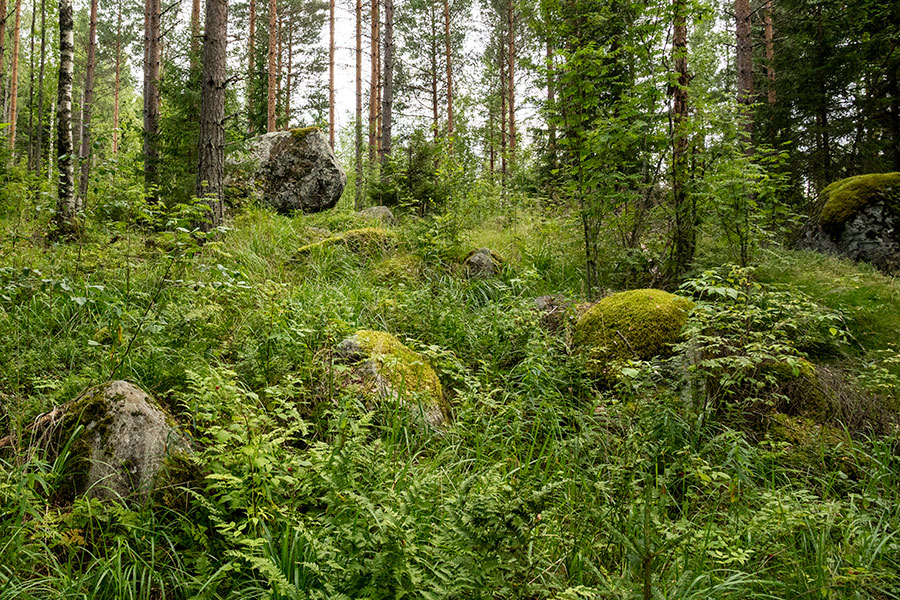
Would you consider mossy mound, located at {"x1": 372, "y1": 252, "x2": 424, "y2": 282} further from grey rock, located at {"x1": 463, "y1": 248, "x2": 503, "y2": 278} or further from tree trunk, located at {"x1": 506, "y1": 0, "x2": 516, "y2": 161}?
tree trunk, located at {"x1": 506, "y1": 0, "x2": 516, "y2": 161}

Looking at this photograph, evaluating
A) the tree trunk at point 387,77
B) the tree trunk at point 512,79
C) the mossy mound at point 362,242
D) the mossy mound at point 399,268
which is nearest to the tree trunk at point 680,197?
the mossy mound at point 399,268

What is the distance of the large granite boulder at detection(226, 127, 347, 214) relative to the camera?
10172 millimetres

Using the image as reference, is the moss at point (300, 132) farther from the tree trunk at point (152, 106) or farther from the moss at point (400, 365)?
the moss at point (400, 365)

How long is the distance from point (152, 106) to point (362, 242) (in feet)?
23.5

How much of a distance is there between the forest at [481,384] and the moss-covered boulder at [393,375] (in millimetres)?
24

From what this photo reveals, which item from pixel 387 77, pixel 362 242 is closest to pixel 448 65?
pixel 387 77

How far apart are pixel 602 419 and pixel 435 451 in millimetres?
1243

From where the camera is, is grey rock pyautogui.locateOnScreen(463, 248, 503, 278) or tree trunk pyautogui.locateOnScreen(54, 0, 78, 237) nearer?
grey rock pyautogui.locateOnScreen(463, 248, 503, 278)

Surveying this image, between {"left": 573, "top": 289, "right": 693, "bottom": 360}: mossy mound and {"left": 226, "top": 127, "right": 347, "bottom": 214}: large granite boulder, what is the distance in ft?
24.9

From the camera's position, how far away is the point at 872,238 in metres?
6.99

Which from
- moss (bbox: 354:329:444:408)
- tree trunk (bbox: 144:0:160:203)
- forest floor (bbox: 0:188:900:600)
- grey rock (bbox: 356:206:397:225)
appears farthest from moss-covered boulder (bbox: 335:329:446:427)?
tree trunk (bbox: 144:0:160:203)

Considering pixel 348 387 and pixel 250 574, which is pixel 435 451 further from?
pixel 250 574

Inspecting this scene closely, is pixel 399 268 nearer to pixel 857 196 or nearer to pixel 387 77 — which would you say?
pixel 857 196

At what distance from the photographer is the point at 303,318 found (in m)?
4.00
